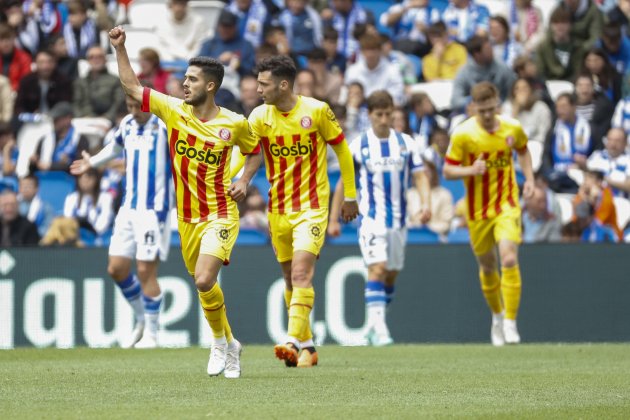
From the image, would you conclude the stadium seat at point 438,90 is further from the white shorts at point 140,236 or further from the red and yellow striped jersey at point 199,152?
the red and yellow striped jersey at point 199,152

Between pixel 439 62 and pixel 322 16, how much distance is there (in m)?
2.16

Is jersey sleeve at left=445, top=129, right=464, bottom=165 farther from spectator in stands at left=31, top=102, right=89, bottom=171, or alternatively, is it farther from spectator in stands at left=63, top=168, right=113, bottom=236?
spectator in stands at left=31, top=102, right=89, bottom=171

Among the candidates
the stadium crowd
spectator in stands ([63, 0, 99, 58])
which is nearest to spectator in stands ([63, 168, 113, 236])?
the stadium crowd

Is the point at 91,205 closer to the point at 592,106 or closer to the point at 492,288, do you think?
the point at 492,288

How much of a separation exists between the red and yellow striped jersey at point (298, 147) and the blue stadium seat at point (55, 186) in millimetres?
8018

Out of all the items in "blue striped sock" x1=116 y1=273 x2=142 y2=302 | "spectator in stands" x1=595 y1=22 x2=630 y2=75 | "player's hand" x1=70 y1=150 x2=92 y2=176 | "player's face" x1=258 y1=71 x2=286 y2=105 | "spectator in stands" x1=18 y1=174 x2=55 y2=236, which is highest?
"spectator in stands" x1=595 y1=22 x2=630 y2=75

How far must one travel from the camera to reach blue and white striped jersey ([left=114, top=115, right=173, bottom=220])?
542 inches

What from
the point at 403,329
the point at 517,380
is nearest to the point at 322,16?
the point at 403,329

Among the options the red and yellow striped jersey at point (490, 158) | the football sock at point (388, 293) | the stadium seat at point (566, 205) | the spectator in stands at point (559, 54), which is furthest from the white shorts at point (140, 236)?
the spectator in stands at point (559, 54)

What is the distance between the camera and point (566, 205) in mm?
18047

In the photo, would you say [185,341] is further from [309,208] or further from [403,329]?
[309,208]

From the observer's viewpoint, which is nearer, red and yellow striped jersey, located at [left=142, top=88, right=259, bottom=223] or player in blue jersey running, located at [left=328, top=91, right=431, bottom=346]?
red and yellow striped jersey, located at [left=142, top=88, right=259, bottom=223]

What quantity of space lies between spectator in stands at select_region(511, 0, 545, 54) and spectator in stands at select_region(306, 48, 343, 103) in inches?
139

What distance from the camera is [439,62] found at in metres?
21.3
